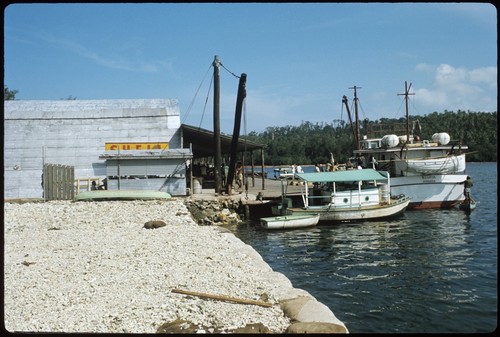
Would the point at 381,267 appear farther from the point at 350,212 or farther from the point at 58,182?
the point at 58,182

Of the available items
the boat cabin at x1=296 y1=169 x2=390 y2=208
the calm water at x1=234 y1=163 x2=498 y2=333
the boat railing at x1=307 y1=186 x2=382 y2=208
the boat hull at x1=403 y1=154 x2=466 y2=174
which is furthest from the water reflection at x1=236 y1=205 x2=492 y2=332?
the boat hull at x1=403 y1=154 x2=466 y2=174

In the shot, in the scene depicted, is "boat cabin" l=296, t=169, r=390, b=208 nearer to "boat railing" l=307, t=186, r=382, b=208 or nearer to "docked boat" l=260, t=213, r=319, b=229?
"boat railing" l=307, t=186, r=382, b=208

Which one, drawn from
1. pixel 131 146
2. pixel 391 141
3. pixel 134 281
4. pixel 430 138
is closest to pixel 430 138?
pixel 430 138

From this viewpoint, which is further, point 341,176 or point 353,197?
point 353,197

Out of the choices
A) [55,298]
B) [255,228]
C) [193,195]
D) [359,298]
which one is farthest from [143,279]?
[193,195]

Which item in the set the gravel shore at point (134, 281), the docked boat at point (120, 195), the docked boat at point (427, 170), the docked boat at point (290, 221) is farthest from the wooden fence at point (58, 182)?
the docked boat at point (427, 170)

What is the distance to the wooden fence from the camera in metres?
23.4

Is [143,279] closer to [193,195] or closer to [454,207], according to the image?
[193,195]

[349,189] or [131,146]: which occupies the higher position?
[131,146]

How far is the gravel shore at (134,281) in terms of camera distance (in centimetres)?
710

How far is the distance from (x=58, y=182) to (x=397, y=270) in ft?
58.3

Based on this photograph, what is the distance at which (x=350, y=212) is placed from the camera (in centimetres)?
2553

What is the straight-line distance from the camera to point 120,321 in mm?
7043

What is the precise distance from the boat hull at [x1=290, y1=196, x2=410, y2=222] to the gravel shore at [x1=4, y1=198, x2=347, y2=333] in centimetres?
1039
